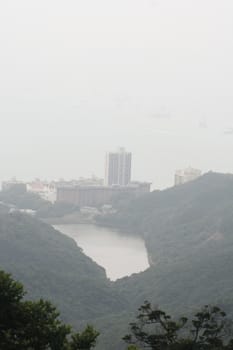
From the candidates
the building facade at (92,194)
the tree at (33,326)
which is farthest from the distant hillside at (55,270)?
the building facade at (92,194)

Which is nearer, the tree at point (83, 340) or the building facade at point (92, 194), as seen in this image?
the tree at point (83, 340)

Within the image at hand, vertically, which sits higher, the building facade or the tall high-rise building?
the tall high-rise building

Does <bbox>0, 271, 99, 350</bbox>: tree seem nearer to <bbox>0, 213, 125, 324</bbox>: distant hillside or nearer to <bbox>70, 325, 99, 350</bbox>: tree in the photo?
<bbox>70, 325, 99, 350</bbox>: tree

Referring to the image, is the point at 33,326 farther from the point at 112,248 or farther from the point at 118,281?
the point at 112,248

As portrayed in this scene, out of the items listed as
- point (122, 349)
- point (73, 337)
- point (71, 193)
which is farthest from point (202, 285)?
point (71, 193)

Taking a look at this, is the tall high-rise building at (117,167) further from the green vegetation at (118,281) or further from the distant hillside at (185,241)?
the green vegetation at (118,281)

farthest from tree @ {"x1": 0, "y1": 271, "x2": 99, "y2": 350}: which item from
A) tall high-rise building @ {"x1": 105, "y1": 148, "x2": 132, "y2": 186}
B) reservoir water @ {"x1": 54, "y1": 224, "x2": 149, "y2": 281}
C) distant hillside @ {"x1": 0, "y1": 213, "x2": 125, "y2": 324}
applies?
tall high-rise building @ {"x1": 105, "y1": 148, "x2": 132, "y2": 186}

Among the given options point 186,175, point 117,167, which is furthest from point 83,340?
point 117,167
